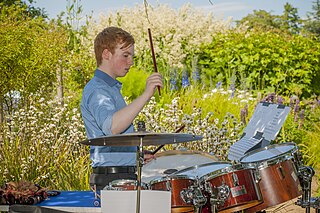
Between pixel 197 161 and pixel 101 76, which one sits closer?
pixel 101 76

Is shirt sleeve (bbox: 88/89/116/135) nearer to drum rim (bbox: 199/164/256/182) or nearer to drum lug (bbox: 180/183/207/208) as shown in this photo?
drum lug (bbox: 180/183/207/208)

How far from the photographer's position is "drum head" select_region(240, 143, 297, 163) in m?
3.95

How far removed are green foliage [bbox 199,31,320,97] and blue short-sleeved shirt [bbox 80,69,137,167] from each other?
20.7 feet

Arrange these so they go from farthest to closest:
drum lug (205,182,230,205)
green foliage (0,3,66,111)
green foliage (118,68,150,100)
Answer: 1. green foliage (118,68,150,100)
2. green foliage (0,3,66,111)
3. drum lug (205,182,230,205)

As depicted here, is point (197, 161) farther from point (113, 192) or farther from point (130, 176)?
point (113, 192)

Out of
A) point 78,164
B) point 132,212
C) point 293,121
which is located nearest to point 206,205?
point 132,212

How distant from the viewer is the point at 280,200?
382 cm

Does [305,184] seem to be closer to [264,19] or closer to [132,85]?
[132,85]

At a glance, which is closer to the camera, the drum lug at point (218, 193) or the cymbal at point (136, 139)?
the cymbal at point (136, 139)

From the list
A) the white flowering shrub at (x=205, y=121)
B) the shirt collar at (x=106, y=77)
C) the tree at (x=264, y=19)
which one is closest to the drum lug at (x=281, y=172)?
the shirt collar at (x=106, y=77)

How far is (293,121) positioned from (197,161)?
363 cm

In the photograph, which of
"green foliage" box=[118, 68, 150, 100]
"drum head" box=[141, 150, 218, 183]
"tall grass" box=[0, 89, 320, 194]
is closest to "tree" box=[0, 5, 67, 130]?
"tall grass" box=[0, 89, 320, 194]

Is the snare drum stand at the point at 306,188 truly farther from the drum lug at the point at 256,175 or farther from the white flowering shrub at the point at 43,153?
the white flowering shrub at the point at 43,153

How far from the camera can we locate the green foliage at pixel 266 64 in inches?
391
